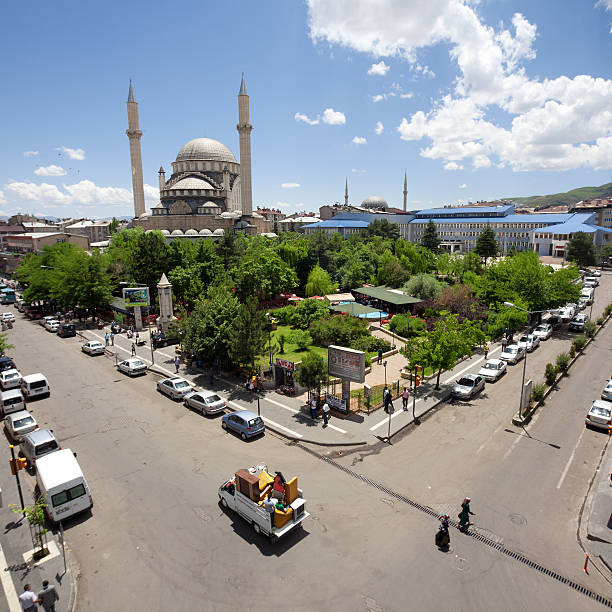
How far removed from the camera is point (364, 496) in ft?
42.2

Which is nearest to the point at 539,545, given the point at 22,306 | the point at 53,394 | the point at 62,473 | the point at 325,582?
the point at 325,582

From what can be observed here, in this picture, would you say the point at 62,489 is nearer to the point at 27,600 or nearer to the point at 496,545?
the point at 27,600

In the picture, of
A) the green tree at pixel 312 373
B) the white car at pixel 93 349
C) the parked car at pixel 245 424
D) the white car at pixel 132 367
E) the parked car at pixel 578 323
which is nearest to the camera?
the parked car at pixel 245 424

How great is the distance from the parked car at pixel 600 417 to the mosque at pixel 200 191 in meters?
54.4

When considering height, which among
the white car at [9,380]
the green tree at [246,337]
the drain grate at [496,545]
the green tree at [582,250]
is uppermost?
the green tree at [582,250]

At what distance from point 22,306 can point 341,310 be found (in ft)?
133

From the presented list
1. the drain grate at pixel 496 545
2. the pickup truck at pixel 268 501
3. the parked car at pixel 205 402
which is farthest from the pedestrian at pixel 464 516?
the parked car at pixel 205 402

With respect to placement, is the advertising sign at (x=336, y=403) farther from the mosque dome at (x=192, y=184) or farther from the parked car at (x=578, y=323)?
the mosque dome at (x=192, y=184)

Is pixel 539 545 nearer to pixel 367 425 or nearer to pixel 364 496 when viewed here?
pixel 364 496

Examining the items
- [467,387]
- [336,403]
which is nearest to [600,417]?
[467,387]

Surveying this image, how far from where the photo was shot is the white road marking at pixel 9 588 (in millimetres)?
8992

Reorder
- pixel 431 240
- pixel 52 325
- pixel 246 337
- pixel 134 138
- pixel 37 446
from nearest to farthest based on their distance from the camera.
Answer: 1. pixel 37 446
2. pixel 246 337
3. pixel 52 325
4. pixel 134 138
5. pixel 431 240

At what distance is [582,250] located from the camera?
236 ft

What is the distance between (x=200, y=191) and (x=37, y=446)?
212 ft
